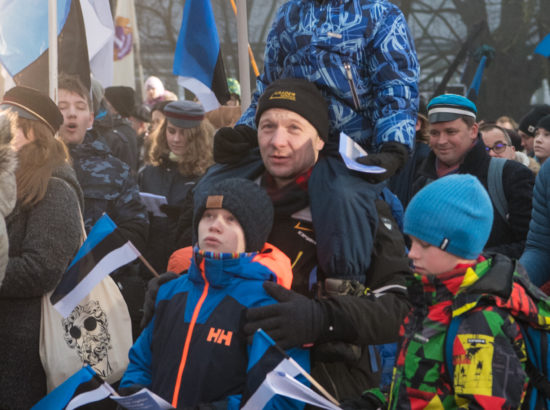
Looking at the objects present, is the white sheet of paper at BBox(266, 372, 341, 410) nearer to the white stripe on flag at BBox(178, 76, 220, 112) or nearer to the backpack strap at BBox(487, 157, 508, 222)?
the backpack strap at BBox(487, 157, 508, 222)

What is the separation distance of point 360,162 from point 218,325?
0.74 metres

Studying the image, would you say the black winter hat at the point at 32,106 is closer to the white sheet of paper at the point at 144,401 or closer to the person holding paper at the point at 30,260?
the person holding paper at the point at 30,260

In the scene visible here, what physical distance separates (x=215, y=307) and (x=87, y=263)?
884 millimetres

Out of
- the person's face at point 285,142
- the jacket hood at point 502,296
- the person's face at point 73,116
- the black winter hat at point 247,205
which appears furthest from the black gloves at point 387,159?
the person's face at point 73,116

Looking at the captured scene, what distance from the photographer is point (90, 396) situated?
2.77 meters

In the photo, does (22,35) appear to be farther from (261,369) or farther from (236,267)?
(261,369)

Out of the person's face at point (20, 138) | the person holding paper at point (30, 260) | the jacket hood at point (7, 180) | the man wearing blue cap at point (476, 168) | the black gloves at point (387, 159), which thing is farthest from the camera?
the man wearing blue cap at point (476, 168)

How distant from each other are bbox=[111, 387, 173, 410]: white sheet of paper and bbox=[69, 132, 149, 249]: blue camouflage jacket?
2310 millimetres

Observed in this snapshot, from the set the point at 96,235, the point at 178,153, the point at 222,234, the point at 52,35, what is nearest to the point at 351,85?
the point at 222,234

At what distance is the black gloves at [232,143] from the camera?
122 inches

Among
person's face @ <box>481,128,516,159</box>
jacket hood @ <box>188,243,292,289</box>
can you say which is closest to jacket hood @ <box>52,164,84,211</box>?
jacket hood @ <box>188,243,292,289</box>

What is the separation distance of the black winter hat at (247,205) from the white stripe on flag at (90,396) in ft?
2.16

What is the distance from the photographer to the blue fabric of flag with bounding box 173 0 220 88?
18.5ft

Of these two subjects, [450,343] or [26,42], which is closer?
[450,343]
